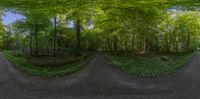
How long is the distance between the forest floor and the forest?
4.49 feet

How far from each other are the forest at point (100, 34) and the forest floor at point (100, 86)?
1.37m

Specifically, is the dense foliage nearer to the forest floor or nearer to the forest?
the forest

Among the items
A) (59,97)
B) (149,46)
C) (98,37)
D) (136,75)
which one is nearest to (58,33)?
(98,37)

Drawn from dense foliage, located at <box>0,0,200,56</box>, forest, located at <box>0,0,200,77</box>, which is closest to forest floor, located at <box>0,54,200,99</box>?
forest, located at <box>0,0,200,77</box>

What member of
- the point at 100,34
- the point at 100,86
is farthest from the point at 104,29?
the point at 100,86

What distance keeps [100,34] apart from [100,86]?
22178 millimetres

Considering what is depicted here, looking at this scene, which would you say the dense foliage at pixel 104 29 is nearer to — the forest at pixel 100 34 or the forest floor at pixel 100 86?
the forest at pixel 100 34

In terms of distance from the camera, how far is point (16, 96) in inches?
497

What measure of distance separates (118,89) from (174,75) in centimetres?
557

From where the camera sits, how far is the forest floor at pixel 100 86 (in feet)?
42.8

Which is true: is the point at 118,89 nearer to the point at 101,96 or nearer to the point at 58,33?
the point at 101,96

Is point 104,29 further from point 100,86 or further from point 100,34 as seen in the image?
point 100,86

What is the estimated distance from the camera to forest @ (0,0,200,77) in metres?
18.1

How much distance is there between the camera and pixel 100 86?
15117 mm
